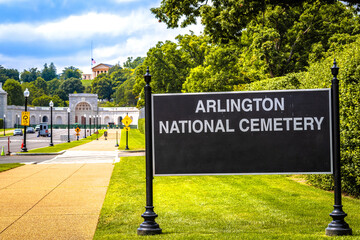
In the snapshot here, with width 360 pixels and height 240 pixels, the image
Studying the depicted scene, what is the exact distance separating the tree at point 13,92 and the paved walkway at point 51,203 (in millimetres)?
137435

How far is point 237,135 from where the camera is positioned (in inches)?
256

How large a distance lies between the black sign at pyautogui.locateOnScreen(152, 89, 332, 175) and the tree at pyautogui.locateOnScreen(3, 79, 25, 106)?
14737 cm

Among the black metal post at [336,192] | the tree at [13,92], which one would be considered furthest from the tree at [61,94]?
the black metal post at [336,192]

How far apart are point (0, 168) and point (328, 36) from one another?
87.8 feet

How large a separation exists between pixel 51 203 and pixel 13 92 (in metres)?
146

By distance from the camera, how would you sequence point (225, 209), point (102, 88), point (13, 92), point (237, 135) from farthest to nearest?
point (102, 88)
point (13, 92)
point (225, 209)
point (237, 135)

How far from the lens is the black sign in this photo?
649 centimetres

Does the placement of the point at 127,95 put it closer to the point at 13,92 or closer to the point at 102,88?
the point at 102,88

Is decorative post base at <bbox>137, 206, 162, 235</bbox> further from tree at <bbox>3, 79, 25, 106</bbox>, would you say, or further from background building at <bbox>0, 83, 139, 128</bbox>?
tree at <bbox>3, 79, 25, 106</bbox>

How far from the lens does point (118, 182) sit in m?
13.2

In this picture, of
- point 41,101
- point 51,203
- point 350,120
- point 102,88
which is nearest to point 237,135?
point 350,120

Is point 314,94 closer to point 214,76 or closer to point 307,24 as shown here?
point 307,24

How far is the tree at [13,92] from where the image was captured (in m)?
143

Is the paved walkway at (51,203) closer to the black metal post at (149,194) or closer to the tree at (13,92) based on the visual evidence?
the black metal post at (149,194)
